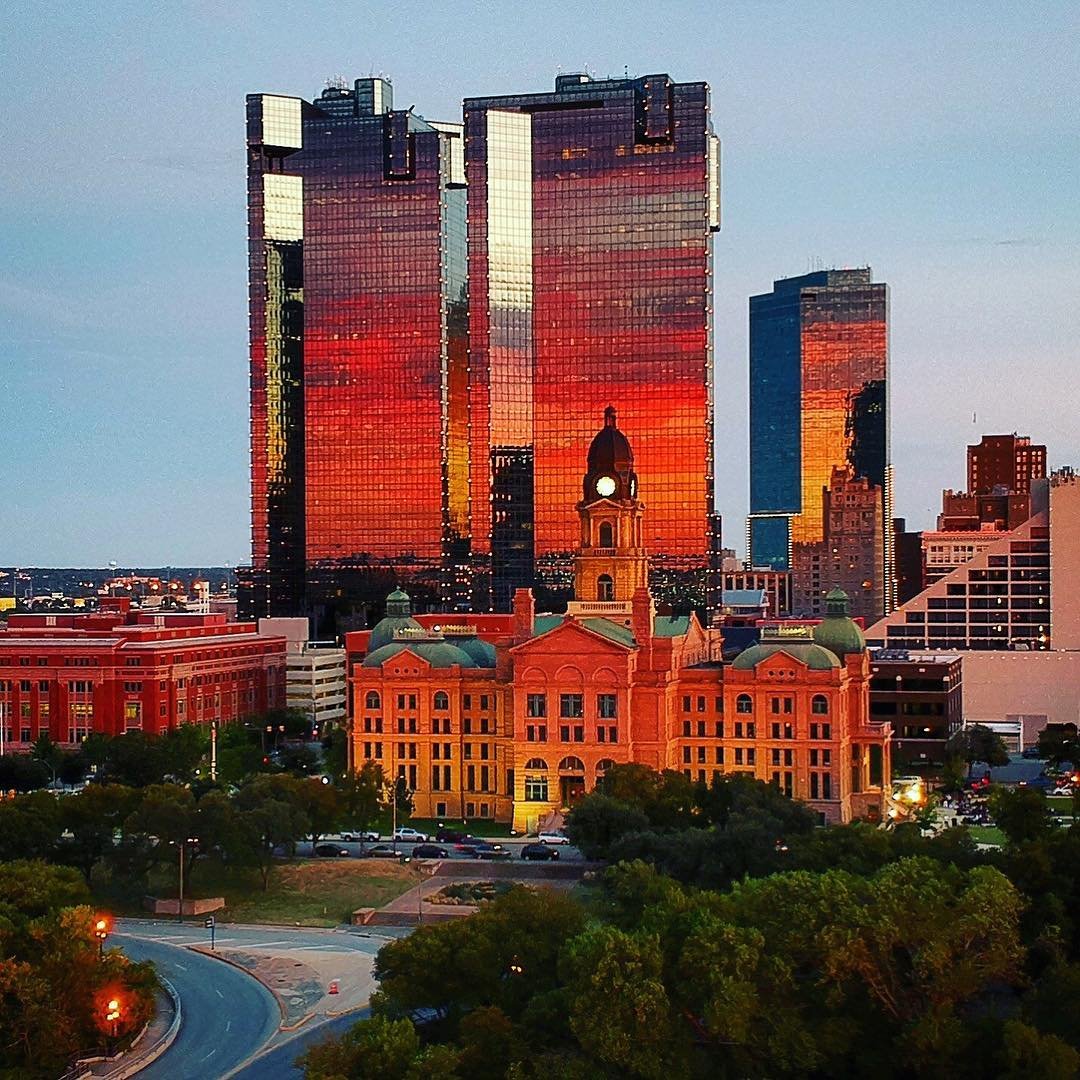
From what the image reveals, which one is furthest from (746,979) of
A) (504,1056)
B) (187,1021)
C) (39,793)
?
(39,793)

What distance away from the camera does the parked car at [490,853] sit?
140 meters

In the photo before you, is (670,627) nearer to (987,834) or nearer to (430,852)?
(987,834)

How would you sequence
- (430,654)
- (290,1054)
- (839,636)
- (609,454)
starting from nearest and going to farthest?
(290,1054), (839,636), (430,654), (609,454)

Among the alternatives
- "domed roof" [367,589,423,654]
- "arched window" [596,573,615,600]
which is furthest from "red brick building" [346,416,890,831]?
"domed roof" [367,589,423,654]

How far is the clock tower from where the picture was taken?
556 ft

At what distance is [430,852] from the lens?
141m

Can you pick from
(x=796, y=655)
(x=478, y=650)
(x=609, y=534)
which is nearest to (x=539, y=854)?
(x=796, y=655)

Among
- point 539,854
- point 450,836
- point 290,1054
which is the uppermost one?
point 539,854

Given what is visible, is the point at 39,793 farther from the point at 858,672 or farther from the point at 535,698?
the point at 858,672

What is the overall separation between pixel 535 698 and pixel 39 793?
44241 millimetres

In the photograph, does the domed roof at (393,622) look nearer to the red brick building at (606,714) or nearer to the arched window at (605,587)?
the red brick building at (606,714)

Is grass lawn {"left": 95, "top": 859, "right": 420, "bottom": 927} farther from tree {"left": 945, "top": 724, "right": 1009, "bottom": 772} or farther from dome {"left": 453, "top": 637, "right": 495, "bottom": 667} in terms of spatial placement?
tree {"left": 945, "top": 724, "right": 1009, "bottom": 772}

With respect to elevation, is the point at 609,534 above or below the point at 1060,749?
above

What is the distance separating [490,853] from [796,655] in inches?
1285
